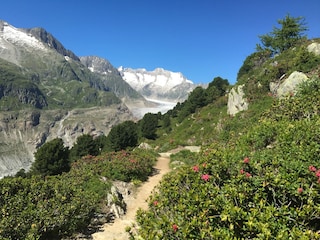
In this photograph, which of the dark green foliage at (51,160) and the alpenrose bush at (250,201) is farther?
the dark green foliage at (51,160)

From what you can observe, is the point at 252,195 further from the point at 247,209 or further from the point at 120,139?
the point at 120,139

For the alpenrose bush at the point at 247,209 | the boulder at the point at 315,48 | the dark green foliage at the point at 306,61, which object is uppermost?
the boulder at the point at 315,48

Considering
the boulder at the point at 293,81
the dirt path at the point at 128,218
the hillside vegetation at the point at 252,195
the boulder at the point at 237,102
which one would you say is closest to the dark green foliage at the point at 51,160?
the dirt path at the point at 128,218

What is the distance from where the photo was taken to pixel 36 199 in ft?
37.5

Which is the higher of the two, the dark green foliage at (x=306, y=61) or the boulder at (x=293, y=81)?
the dark green foliage at (x=306, y=61)

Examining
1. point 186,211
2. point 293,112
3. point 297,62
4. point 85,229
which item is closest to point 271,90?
point 297,62

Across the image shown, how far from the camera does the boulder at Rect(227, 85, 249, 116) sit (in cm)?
3226

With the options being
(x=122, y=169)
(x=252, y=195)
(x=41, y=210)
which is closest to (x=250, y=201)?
(x=252, y=195)

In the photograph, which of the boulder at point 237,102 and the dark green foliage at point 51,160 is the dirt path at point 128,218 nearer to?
the dark green foliage at point 51,160

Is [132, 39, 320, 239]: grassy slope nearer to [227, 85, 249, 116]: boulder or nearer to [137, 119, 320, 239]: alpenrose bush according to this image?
[137, 119, 320, 239]: alpenrose bush

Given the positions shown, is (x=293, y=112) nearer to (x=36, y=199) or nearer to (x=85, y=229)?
(x=85, y=229)

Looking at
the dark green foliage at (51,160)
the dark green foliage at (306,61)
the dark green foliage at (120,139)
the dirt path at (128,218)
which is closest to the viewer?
the dirt path at (128,218)

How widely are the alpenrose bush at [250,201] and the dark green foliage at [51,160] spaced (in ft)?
76.4

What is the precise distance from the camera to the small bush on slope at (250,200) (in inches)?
204
